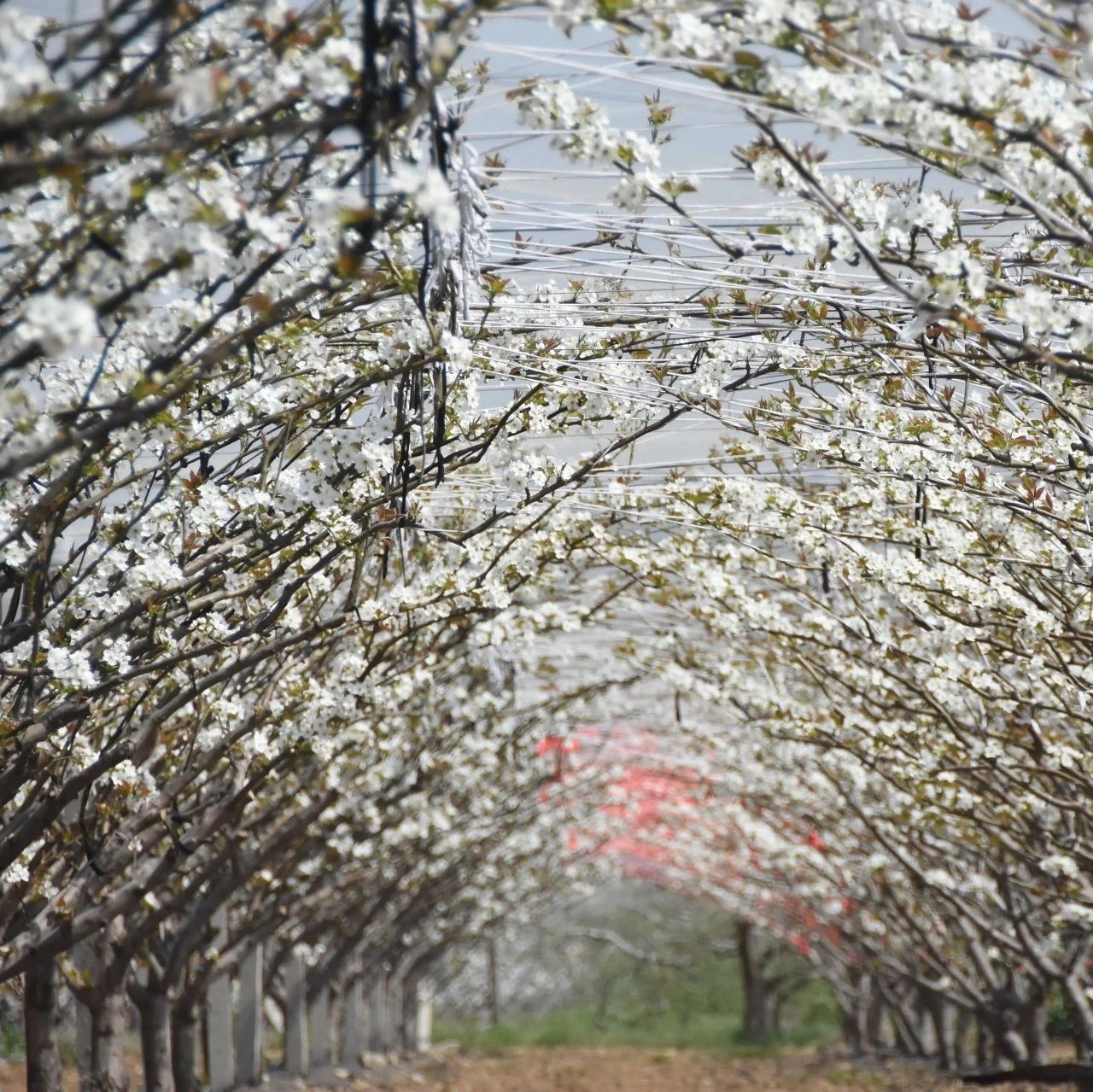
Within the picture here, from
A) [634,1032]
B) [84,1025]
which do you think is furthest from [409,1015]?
[84,1025]

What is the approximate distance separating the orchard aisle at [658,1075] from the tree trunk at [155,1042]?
6.32 m

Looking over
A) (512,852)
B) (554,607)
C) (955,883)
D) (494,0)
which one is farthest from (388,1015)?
(494,0)

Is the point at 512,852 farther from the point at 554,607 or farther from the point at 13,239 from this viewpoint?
the point at 13,239

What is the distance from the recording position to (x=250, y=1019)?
38.2ft

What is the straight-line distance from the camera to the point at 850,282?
453cm

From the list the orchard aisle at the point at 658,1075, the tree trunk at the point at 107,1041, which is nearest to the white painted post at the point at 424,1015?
the orchard aisle at the point at 658,1075

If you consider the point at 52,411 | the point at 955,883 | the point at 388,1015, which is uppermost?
the point at 52,411

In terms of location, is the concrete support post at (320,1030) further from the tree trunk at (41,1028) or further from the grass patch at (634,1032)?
the tree trunk at (41,1028)

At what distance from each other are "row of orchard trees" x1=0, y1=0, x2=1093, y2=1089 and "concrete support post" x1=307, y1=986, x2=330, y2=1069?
5.69m

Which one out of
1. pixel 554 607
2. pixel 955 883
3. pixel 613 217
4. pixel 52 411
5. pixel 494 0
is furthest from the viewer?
pixel 955 883

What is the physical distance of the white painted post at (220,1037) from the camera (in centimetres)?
1070

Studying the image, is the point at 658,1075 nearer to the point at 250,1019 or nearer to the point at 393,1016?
the point at 393,1016

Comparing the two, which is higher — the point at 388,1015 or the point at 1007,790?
the point at 1007,790

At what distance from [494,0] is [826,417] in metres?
2.98
